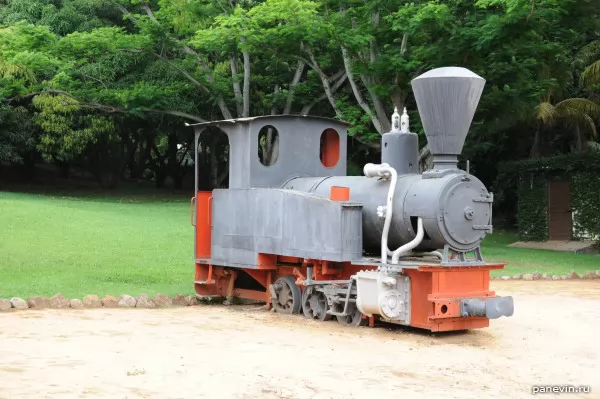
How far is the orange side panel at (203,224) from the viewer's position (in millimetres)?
12531

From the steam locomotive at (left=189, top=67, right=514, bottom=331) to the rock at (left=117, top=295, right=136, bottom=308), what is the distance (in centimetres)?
120

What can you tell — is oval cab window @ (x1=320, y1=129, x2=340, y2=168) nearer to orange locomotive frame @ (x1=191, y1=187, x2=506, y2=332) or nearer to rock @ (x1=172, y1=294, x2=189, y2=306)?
orange locomotive frame @ (x1=191, y1=187, x2=506, y2=332)

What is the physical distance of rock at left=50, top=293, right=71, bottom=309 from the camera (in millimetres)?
11023

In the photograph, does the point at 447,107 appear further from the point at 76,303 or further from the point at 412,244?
the point at 76,303

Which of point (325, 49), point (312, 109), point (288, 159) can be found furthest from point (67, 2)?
point (288, 159)

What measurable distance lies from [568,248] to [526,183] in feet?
9.20

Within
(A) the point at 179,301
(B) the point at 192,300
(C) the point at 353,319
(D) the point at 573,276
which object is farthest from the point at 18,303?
(D) the point at 573,276

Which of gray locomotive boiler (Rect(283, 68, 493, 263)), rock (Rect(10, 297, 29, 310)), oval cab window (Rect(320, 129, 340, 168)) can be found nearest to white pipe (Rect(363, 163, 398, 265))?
gray locomotive boiler (Rect(283, 68, 493, 263))

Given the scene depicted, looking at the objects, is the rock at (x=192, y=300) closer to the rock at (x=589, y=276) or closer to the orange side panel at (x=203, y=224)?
the orange side panel at (x=203, y=224)

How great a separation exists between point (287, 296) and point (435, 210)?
2.76 m

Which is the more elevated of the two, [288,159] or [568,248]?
[288,159]

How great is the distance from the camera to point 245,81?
2625 centimetres

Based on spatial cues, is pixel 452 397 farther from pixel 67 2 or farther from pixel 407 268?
pixel 67 2

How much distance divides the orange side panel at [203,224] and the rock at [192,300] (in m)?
0.58
